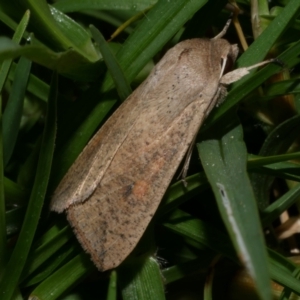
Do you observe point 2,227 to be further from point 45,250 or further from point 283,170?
point 283,170

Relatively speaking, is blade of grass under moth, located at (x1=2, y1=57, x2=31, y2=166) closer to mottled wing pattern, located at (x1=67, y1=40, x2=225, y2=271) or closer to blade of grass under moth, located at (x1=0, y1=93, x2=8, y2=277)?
blade of grass under moth, located at (x1=0, y1=93, x2=8, y2=277)

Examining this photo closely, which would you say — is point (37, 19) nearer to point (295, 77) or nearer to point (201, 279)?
point (295, 77)

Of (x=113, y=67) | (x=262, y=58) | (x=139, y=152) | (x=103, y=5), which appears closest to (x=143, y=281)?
(x=139, y=152)

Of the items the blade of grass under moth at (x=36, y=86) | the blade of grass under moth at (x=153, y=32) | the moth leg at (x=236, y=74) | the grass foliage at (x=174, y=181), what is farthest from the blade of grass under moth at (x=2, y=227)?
the moth leg at (x=236, y=74)

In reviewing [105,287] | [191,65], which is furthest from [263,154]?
[105,287]

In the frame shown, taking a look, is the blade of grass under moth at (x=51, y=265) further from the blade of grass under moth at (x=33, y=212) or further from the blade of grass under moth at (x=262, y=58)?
the blade of grass under moth at (x=262, y=58)

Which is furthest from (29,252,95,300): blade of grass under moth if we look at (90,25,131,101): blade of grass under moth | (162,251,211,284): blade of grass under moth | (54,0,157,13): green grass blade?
(54,0,157,13): green grass blade
